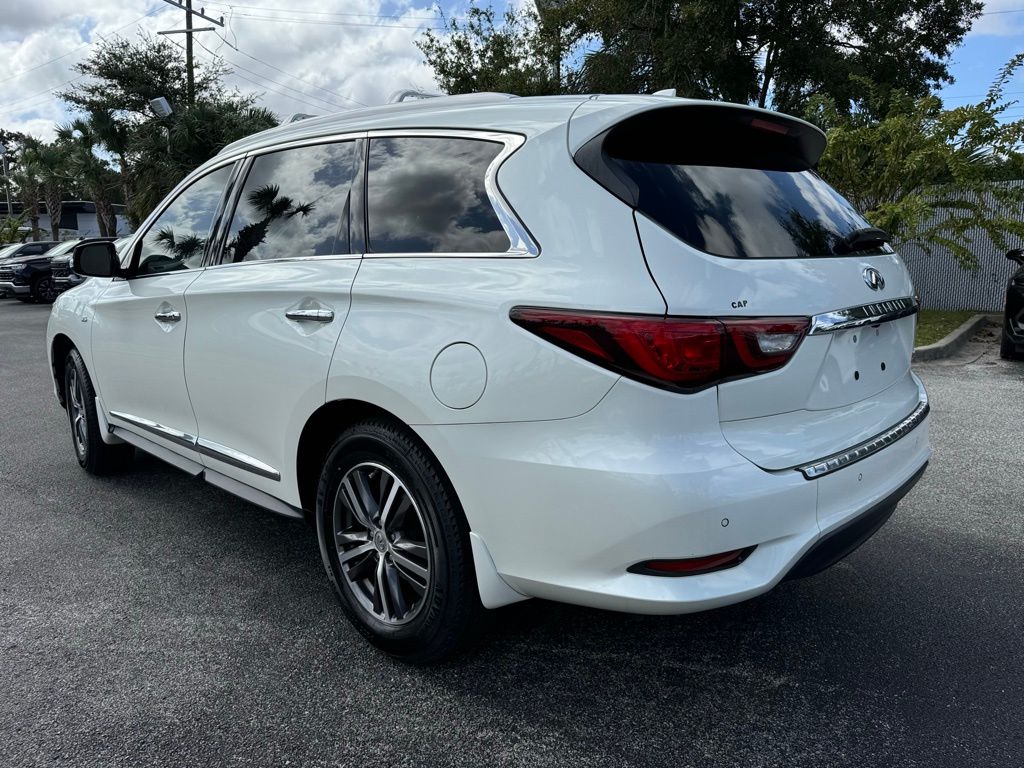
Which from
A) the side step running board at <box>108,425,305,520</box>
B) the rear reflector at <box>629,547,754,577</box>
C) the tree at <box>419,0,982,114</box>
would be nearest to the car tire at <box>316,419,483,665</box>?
the side step running board at <box>108,425,305,520</box>

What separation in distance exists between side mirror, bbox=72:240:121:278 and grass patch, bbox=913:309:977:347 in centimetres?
769

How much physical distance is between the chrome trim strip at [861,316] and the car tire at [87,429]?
3903mm

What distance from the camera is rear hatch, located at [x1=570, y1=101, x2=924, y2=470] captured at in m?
2.11

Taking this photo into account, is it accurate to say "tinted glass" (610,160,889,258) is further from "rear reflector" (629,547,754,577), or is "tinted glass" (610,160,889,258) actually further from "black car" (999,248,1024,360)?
"black car" (999,248,1024,360)

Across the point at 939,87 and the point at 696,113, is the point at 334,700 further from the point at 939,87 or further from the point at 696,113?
the point at 939,87

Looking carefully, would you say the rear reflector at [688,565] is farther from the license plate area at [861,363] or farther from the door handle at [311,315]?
the door handle at [311,315]

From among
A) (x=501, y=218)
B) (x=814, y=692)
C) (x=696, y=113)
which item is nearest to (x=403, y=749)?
(x=814, y=692)

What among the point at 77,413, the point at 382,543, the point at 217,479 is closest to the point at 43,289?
the point at 77,413

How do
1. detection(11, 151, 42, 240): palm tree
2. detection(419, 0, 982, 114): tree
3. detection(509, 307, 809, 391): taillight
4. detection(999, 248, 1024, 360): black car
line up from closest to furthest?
detection(509, 307, 809, 391): taillight
detection(999, 248, 1024, 360): black car
detection(419, 0, 982, 114): tree
detection(11, 151, 42, 240): palm tree

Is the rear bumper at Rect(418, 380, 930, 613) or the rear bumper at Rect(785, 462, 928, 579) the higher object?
the rear bumper at Rect(418, 380, 930, 613)

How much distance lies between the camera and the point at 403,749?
2291 mm

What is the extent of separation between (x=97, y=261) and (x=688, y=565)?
324cm

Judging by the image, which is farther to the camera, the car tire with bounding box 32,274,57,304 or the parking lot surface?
the car tire with bounding box 32,274,57,304

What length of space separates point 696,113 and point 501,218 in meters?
0.65
